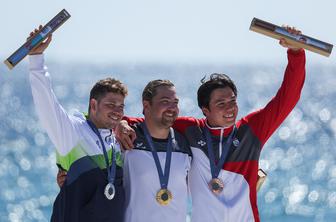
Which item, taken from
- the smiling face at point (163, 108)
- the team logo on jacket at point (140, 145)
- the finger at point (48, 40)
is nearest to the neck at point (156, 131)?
the smiling face at point (163, 108)

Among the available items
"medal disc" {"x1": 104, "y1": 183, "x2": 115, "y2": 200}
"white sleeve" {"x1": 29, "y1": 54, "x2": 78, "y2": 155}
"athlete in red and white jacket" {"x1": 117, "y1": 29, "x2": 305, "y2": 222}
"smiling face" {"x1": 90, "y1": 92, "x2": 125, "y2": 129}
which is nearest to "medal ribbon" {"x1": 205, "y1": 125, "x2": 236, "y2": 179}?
"athlete in red and white jacket" {"x1": 117, "y1": 29, "x2": 305, "y2": 222}

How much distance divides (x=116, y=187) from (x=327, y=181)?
1906 cm

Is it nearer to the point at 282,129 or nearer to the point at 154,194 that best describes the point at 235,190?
the point at 154,194

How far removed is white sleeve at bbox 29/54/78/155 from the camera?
20.1 ft

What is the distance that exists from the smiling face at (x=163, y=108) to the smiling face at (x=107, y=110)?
29 centimetres

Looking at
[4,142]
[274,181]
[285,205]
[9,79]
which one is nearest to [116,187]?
[285,205]

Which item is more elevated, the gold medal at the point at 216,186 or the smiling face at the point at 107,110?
the smiling face at the point at 107,110

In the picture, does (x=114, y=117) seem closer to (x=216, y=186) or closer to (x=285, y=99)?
(x=216, y=186)

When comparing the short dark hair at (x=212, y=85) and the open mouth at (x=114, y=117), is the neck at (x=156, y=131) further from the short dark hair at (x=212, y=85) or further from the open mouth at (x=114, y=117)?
the short dark hair at (x=212, y=85)

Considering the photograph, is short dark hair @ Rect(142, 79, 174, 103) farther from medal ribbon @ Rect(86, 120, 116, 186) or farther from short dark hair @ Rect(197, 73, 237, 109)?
medal ribbon @ Rect(86, 120, 116, 186)

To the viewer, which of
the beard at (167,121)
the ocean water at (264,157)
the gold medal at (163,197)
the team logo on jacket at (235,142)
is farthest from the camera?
the ocean water at (264,157)

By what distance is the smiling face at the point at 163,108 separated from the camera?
21.9 feet

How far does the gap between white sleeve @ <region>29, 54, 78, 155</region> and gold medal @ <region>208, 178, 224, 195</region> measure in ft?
3.81

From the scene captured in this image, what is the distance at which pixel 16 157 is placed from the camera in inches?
1045
